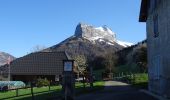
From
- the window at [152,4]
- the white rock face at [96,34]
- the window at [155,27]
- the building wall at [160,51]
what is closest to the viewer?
the building wall at [160,51]

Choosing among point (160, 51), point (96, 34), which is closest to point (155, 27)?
point (160, 51)

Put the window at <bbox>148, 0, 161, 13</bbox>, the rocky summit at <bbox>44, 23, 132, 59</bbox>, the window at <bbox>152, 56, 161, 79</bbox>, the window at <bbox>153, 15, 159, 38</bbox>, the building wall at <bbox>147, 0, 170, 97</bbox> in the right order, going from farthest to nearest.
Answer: the rocky summit at <bbox>44, 23, 132, 59</bbox> < the window at <bbox>148, 0, 161, 13</bbox> < the window at <bbox>153, 15, 159, 38</bbox> < the window at <bbox>152, 56, 161, 79</bbox> < the building wall at <bbox>147, 0, 170, 97</bbox>

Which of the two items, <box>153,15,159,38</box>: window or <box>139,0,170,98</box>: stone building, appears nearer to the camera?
<box>139,0,170,98</box>: stone building

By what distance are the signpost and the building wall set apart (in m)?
7.12

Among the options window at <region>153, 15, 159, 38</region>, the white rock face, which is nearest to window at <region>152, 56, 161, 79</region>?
window at <region>153, 15, 159, 38</region>

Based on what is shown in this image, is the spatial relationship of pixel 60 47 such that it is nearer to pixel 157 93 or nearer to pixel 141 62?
Answer: pixel 141 62

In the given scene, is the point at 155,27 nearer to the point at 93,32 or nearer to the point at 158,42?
the point at 158,42

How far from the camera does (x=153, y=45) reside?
33.8 metres

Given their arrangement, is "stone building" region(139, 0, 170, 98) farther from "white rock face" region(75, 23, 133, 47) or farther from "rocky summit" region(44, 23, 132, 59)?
"white rock face" region(75, 23, 133, 47)

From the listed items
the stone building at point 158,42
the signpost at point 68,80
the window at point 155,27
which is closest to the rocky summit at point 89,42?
the stone building at point 158,42

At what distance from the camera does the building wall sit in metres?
28.8

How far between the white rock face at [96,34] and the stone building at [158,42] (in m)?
129

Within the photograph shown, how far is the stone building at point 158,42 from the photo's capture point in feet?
94.9

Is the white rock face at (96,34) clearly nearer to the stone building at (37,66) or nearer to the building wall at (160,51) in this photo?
the stone building at (37,66)
